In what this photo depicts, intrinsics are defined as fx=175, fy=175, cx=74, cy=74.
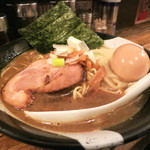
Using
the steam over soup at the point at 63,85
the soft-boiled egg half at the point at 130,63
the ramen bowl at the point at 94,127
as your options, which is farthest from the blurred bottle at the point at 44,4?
the ramen bowl at the point at 94,127

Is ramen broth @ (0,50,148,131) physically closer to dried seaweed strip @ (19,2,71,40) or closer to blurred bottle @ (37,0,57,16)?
dried seaweed strip @ (19,2,71,40)

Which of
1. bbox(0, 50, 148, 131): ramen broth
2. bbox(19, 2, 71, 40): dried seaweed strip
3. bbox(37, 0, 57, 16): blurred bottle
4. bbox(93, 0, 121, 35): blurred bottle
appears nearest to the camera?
bbox(0, 50, 148, 131): ramen broth

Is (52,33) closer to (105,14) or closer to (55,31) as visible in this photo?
(55,31)

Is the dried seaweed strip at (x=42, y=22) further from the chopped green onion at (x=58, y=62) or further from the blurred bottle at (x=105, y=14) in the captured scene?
the blurred bottle at (x=105, y=14)

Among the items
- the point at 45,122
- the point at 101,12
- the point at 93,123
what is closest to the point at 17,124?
the point at 45,122

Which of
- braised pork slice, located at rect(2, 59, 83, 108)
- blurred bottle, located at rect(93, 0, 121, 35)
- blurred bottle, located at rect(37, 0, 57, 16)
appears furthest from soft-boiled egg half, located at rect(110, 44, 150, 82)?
blurred bottle, located at rect(37, 0, 57, 16)

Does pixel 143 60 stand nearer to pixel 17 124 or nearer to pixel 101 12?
pixel 17 124
